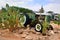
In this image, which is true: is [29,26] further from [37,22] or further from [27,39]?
[27,39]

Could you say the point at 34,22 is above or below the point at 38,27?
above

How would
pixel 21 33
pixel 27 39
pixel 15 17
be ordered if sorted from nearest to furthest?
1. pixel 27 39
2. pixel 21 33
3. pixel 15 17

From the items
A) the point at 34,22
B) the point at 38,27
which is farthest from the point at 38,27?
the point at 34,22

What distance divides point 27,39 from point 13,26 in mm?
2710

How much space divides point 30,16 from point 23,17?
106cm

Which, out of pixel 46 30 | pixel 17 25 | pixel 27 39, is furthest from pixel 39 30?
pixel 27 39

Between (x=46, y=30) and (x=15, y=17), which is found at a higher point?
(x=15, y=17)

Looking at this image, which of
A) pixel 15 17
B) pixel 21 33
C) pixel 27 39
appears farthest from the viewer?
pixel 15 17

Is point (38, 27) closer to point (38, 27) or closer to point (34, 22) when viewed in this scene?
point (38, 27)

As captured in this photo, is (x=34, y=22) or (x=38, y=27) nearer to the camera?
(x=38, y=27)

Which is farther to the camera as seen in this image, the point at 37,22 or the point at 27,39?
the point at 37,22

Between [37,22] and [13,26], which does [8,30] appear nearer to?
[13,26]

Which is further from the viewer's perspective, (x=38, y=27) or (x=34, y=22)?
(x=34, y=22)

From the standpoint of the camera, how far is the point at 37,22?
1509 cm
